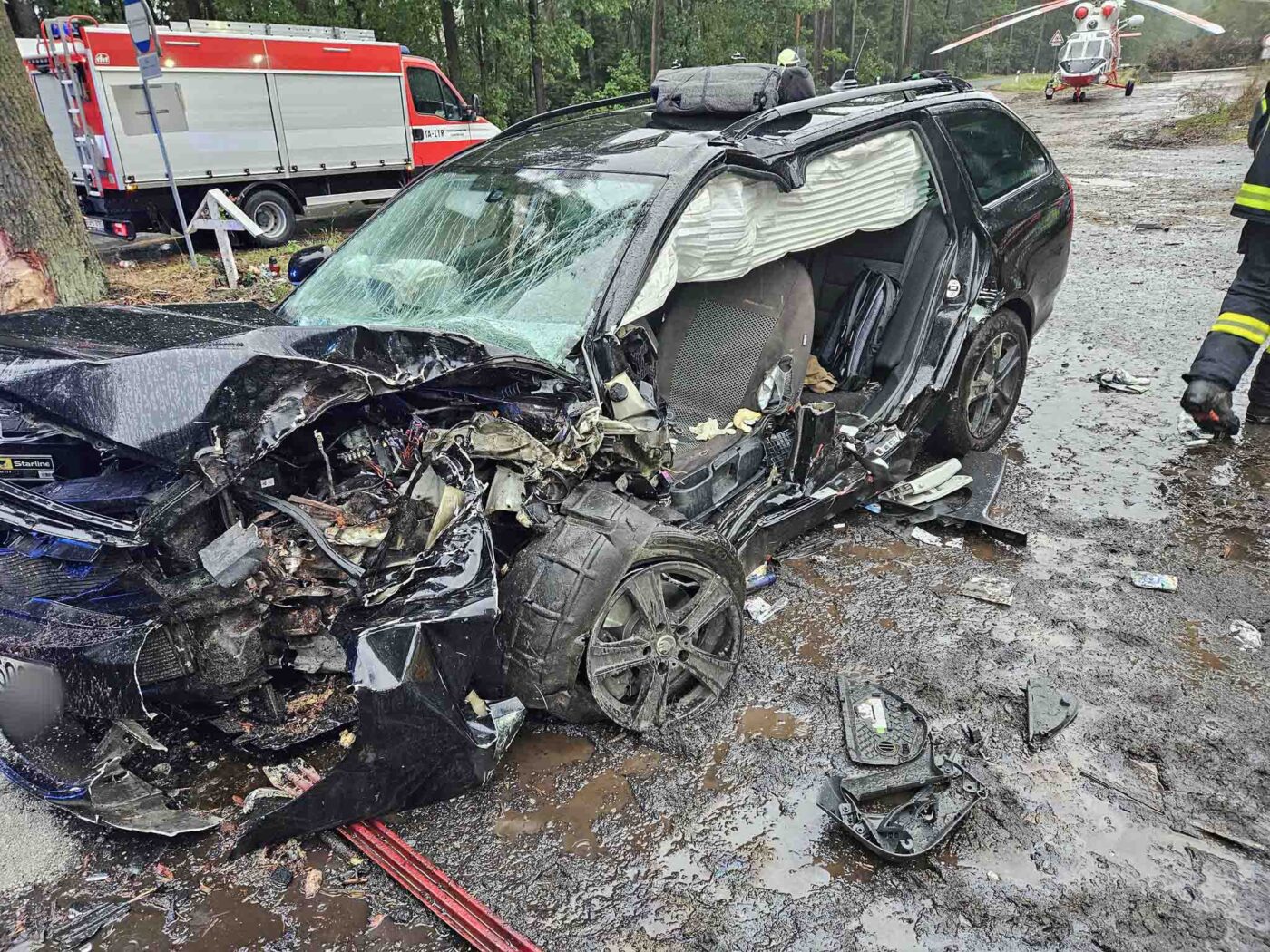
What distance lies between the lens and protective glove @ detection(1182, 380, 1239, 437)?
454 cm

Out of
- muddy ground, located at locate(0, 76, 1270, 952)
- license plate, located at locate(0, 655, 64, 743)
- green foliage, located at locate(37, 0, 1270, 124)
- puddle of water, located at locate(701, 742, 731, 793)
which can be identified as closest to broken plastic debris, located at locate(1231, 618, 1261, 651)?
muddy ground, located at locate(0, 76, 1270, 952)

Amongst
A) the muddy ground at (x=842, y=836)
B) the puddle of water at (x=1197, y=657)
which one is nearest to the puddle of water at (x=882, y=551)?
the muddy ground at (x=842, y=836)

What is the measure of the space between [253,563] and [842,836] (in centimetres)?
180

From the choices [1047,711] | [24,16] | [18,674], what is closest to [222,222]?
[18,674]

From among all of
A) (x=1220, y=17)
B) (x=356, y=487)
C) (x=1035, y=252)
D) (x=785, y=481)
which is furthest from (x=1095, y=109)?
(x=356, y=487)

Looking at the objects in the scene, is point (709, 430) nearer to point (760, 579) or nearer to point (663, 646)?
point (760, 579)

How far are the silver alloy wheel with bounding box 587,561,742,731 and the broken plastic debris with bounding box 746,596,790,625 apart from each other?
1.56ft

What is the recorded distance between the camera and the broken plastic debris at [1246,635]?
10.4ft

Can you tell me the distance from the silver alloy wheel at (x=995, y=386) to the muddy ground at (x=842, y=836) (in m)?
0.70

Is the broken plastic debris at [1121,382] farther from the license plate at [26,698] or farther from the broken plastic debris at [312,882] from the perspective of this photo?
the license plate at [26,698]

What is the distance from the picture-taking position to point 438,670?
2.18 metres

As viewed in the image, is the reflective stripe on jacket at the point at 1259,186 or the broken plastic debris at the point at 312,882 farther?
the reflective stripe on jacket at the point at 1259,186

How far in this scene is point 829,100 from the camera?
12.5 feet

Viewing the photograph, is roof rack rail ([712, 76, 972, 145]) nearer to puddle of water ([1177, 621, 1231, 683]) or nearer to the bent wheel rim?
puddle of water ([1177, 621, 1231, 683])
